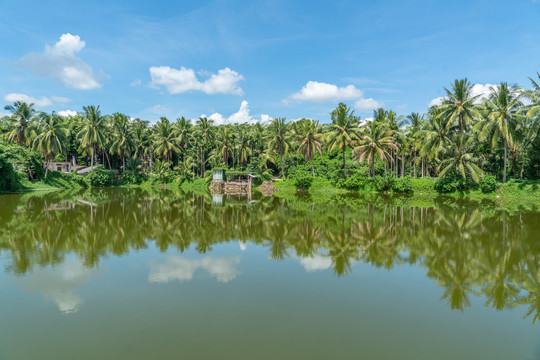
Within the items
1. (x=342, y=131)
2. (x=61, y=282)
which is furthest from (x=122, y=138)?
(x=61, y=282)

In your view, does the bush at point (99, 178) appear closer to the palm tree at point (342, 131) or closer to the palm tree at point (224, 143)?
the palm tree at point (224, 143)

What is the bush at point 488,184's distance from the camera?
3606 cm

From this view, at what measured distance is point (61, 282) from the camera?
395 inches

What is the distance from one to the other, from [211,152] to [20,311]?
5437cm

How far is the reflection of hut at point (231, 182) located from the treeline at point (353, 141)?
545 cm

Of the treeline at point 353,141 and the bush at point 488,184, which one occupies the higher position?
the treeline at point 353,141

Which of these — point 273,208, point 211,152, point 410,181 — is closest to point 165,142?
point 211,152

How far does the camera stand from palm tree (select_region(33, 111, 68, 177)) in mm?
46812

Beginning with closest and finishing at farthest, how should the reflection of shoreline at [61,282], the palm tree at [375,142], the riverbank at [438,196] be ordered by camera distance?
the reflection of shoreline at [61,282]
the riverbank at [438,196]
the palm tree at [375,142]

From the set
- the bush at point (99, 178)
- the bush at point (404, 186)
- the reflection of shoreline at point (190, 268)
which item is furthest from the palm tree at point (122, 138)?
the reflection of shoreline at point (190, 268)

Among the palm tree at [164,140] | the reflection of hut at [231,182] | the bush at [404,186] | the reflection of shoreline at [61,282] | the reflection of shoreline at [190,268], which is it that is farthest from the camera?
the palm tree at [164,140]

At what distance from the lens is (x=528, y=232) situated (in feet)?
58.1

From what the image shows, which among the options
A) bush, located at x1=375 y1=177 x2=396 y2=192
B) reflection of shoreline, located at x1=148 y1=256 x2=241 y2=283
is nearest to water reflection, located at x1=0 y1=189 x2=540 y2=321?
reflection of shoreline, located at x1=148 y1=256 x2=241 y2=283

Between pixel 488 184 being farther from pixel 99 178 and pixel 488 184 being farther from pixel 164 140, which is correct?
pixel 99 178
